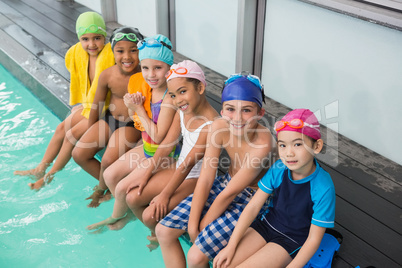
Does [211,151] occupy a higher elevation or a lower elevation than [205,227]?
higher

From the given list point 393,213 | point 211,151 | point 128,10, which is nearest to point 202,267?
point 211,151

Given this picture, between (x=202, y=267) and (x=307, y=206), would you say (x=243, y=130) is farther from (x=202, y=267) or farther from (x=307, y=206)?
(x=202, y=267)

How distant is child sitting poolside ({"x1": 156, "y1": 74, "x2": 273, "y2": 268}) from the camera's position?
2.57m

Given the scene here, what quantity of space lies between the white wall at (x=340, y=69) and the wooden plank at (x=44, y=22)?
2988 mm

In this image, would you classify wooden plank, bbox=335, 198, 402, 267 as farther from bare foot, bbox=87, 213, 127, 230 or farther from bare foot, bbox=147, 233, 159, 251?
bare foot, bbox=87, 213, 127, 230

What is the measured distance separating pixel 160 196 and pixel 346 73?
6.33ft

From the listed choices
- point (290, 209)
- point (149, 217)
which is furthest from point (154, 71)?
point (290, 209)

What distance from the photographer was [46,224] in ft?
12.1

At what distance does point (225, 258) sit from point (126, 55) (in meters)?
1.73

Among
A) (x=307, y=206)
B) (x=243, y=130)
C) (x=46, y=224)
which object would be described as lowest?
(x=46, y=224)

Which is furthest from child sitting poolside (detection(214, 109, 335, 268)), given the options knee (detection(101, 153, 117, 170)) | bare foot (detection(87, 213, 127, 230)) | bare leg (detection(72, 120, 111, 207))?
bare leg (detection(72, 120, 111, 207))

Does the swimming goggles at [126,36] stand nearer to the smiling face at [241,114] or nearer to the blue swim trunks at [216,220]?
the smiling face at [241,114]

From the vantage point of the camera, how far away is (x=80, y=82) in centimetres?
397

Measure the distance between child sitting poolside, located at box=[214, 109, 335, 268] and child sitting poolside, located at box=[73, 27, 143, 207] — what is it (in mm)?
1395
